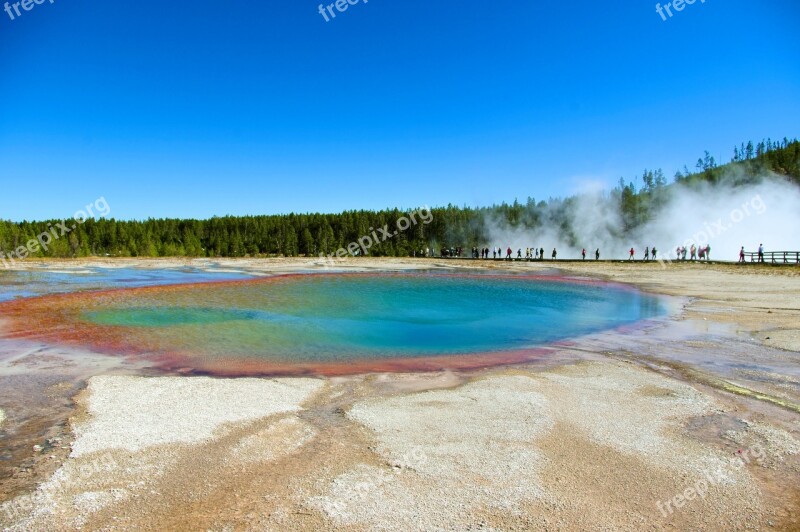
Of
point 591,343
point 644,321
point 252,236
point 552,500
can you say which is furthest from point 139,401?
point 252,236

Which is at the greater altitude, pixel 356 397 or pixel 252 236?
pixel 252 236

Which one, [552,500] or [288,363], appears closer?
[552,500]

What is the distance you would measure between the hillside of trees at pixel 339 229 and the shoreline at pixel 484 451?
6527 centimetres

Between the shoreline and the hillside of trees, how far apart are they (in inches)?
2570

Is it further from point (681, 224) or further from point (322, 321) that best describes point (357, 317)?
point (681, 224)

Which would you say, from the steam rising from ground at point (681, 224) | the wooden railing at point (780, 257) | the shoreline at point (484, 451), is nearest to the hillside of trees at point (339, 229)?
the steam rising from ground at point (681, 224)

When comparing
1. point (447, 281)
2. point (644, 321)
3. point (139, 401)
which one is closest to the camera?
point (139, 401)

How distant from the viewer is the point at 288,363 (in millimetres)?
8961

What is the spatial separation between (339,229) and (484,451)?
3357 inches

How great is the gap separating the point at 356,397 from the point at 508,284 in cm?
2124

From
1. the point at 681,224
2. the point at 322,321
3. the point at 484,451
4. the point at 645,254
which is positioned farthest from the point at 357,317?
the point at 681,224

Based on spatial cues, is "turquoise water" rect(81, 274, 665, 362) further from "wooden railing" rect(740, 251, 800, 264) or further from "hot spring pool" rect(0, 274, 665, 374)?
"wooden railing" rect(740, 251, 800, 264)

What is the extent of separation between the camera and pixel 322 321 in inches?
563

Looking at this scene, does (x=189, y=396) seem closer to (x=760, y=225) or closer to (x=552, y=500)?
(x=552, y=500)
